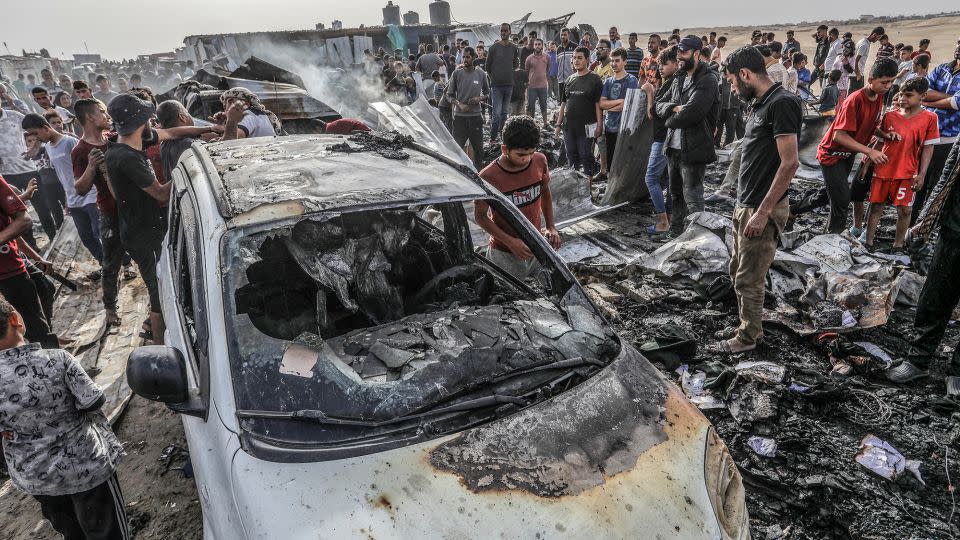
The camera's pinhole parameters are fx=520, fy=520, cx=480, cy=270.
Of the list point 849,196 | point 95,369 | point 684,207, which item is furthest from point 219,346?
point 849,196

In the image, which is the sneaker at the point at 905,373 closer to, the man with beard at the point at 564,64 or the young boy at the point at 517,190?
the young boy at the point at 517,190

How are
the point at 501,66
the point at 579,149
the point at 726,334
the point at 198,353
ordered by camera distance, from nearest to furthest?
the point at 198,353, the point at 726,334, the point at 579,149, the point at 501,66

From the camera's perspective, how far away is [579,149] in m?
7.60

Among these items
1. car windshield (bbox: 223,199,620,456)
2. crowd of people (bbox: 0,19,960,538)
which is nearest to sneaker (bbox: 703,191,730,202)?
crowd of people (bbox: 0,19,960,538)

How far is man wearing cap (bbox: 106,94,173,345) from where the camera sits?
3.70 metres

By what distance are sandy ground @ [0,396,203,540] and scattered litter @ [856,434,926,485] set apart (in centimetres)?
352

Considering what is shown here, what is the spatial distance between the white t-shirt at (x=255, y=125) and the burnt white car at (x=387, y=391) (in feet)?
9.12

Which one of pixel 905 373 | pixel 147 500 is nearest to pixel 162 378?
pixel 147 500

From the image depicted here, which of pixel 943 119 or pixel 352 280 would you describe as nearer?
pixel 352 280

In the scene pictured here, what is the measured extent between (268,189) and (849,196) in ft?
18.4

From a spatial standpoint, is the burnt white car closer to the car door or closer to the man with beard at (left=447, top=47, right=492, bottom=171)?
the car door

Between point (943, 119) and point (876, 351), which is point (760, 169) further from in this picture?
point (943, 119)

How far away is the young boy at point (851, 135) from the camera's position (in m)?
4.61

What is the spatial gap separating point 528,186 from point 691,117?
2320 mm
